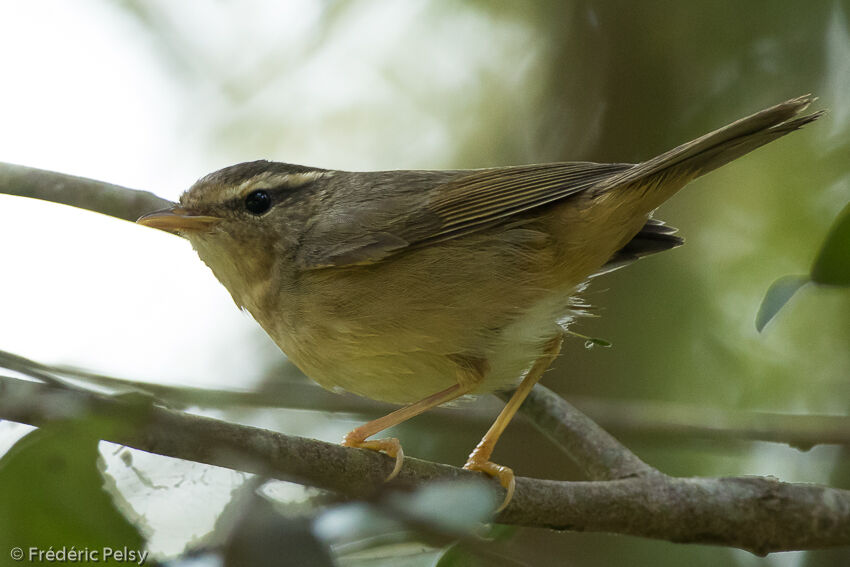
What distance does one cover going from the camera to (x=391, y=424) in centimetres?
358

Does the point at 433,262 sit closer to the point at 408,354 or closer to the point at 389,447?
the point at 408,354

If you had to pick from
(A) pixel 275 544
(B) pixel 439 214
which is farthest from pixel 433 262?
(A) pixel 275 544

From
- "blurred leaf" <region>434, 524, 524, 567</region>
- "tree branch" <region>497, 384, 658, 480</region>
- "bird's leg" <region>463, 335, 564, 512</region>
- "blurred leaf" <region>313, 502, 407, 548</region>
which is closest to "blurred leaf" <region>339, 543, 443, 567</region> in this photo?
"blurred leaf" <region>434, 524, 524, 567</region>

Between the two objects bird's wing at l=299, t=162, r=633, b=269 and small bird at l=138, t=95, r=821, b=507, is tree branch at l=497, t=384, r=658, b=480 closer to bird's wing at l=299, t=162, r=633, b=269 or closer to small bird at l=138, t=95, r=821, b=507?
small bird at l=138, t=95, r=821, b=507

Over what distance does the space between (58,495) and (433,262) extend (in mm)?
2102

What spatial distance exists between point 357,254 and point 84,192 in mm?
1262

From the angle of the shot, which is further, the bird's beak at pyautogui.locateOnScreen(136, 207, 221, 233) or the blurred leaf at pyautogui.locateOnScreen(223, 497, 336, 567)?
the bird's beak at pyautogui.locateOnScreen(136, 207, 221, 233)

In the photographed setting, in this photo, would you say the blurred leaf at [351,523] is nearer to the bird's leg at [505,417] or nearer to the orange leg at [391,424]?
the orange leg at [391,424]

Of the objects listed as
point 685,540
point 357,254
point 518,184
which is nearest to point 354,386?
point 357,254

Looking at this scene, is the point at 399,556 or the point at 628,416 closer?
the point at 399,556

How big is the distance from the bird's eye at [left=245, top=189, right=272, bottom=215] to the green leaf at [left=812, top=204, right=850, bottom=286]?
2.43m

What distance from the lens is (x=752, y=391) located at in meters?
5.34

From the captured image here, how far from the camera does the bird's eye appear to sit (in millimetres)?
3957

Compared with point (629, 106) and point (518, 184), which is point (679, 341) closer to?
point (629, 106)
